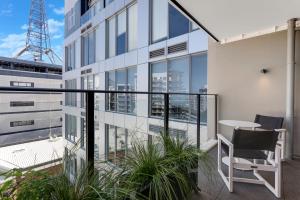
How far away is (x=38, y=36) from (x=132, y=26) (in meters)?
13.3

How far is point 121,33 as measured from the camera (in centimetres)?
912

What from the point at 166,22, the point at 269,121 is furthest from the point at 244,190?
the point at 166,22

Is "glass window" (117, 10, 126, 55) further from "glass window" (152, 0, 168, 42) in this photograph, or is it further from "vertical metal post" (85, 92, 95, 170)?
"vertical metal post" (85, 92, 95, 170)

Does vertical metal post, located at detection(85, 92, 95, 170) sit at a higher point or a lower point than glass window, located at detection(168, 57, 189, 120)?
lower

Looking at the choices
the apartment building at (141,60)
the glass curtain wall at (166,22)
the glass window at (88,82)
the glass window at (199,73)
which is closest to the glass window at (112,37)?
the apartment building at (141,60)

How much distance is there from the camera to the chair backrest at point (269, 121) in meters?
3.59

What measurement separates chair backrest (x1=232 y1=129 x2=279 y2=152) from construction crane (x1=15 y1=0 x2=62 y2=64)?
17361 mm

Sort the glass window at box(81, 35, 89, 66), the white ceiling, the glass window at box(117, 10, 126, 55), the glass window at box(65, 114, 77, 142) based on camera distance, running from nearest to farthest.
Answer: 1. the glass window at box(65, 114, 77, 142)
2. the white ceiling
3. the glass window at box(117, 10, 126, 55)
4. the glass window at box(81, 35, 89, 66)

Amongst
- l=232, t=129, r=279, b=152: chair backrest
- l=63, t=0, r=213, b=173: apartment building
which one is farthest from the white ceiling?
l=232, t=129, r=279, b=152: chair backrest

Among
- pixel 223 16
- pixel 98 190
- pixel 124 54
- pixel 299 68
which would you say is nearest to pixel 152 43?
pixel 124 54

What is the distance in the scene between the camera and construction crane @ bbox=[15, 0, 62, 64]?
57.5 ft

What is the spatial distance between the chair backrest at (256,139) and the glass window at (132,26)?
6.51 metres

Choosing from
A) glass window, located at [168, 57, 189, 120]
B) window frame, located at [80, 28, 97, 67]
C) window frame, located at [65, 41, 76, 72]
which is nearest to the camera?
glass window, located at [168, 57, 189, 120]

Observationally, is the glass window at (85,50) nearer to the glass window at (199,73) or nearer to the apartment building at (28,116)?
the glass window at (199,73)
